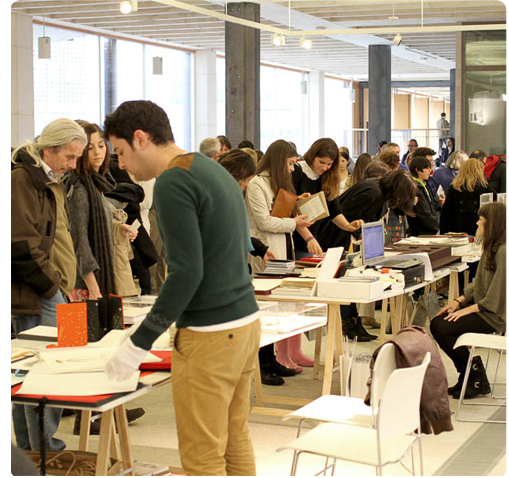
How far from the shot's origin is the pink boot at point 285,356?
555 cm

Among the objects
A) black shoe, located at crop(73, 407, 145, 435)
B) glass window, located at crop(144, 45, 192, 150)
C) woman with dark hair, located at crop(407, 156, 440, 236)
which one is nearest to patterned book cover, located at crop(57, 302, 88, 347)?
black shoe, located at crop(73, 407, 145, 435)

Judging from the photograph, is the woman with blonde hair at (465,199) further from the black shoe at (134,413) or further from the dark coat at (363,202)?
the black shoe at (134,413)

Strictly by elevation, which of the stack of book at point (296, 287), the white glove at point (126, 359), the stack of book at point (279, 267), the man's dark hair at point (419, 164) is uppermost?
the man's dark hair at point (419, 164)

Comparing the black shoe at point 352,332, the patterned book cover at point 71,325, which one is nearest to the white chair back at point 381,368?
the patterned book cover at point 71,325

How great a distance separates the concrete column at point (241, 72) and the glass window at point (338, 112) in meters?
14.1

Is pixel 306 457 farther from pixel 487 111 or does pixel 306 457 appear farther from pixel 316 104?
pixel 316 104

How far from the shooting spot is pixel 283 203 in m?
5.26

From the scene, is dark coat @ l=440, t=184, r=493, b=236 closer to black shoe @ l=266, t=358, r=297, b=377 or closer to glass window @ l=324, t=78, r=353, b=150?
black shoe @ l=266, t=358, r=297, b=377

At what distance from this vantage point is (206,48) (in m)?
17.8

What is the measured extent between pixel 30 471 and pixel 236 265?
0.94m

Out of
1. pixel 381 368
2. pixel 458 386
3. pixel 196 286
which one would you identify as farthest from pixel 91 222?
pixel 458 386

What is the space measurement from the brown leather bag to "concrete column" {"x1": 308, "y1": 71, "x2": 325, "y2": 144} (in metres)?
18.5

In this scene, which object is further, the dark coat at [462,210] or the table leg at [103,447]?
the dark coat at [462,210]

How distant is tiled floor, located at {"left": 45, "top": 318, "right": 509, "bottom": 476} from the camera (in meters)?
Answer: 3.88
